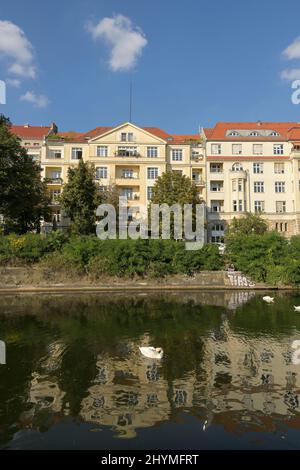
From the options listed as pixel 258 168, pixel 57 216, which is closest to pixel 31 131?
pixel 57 216

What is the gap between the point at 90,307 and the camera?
24.9 metres

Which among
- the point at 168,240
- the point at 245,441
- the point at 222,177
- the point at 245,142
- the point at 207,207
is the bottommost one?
the point at 245,441

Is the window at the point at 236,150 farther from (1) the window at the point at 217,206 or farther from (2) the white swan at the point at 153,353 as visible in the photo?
(2) the white swan at the point at 153,353

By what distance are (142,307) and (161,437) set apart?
16495 mm

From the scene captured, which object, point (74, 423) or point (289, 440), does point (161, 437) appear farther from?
point (289, 440)

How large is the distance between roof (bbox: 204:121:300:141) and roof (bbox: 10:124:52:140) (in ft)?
82.8

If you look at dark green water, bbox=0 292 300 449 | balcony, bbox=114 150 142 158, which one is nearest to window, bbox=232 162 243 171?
balcony, bbox=114 150 142 158

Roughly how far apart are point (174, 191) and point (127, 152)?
45.2ft

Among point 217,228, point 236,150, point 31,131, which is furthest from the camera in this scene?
point 31,131

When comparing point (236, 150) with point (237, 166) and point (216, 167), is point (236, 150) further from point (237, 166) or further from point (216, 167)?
point (216, 167)

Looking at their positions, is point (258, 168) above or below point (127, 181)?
above

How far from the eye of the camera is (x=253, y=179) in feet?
180

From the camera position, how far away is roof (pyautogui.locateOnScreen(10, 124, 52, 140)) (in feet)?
193

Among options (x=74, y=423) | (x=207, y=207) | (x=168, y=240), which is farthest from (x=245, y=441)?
(x=207, y=207)
